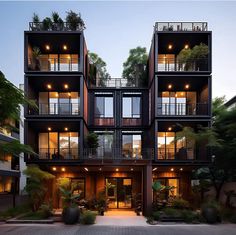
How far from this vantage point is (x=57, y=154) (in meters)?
21.5

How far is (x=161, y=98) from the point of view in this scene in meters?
23.0

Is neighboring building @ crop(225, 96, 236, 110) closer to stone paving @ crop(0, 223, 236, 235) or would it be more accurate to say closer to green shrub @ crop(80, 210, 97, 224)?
stone paving @ crop(0, 223, 236, 235)

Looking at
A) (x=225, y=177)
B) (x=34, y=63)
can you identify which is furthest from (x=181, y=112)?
(x=34, y=63)

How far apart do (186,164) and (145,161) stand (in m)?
3.49

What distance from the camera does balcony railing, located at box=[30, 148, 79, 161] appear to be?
827 inches

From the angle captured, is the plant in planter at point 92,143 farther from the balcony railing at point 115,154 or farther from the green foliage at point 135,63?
the green foliage at point 135,63

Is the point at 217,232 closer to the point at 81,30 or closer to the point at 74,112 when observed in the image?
the point at 74,112

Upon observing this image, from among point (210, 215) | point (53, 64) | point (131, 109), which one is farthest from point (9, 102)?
point (131, 109)

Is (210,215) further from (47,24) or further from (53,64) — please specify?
(47,24)

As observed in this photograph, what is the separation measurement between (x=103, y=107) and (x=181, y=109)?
7.33 meters

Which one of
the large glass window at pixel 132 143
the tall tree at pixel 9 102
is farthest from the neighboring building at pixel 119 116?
the tall tree at pixel 9 102

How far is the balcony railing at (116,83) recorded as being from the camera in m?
25.3

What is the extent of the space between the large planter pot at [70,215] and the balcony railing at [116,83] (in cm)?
1268

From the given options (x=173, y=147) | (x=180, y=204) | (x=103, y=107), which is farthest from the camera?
(x=103, y=107)
